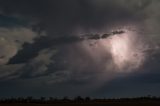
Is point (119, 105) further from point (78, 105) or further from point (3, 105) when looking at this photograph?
point (3, 105)

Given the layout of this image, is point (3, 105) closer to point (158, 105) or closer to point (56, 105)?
point (56, 105)

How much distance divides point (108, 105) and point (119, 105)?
12.8 feet

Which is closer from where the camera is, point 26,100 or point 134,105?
point 134,105

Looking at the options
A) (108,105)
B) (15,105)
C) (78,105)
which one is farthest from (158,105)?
(15,105)

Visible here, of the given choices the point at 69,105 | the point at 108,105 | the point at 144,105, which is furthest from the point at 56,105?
the point at 144,105

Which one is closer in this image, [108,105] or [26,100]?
[108,105]

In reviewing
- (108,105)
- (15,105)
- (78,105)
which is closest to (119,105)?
(108,105)

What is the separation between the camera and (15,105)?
528 ft

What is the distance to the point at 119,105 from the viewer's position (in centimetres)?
16438

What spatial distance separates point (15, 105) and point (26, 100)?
101ft

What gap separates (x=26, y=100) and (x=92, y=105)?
39627 mm

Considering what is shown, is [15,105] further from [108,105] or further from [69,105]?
[108,105]

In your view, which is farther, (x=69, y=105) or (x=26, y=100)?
(x=26, y=100)

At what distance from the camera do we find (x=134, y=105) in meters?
163
